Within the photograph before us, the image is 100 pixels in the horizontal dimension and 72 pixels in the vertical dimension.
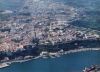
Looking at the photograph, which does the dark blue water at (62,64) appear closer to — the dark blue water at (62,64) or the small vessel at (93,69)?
the dark blue water at (62,64)

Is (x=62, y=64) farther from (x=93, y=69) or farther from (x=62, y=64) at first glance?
(x=93, y=69)

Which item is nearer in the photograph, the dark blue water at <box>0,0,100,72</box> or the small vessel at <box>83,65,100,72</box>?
the small vessel at <box>83,65,100,72</box>

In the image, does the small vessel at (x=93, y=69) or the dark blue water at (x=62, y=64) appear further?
the dark blue water at (x=62, y=64)

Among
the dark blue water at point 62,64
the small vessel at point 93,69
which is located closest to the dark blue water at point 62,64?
the dark blue water at point 62,64

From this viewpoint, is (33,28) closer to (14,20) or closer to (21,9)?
(14,20)

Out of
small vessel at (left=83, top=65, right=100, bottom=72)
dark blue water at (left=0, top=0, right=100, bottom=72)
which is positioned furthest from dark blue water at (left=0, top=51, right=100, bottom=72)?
small vessel at (left=83, top=65, right=100, bottom=72)

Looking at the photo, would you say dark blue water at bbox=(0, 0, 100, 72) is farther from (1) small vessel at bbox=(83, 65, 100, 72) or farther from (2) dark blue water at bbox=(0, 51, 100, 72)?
(1) small vessel at bbox=(83, 65, 100, 72)

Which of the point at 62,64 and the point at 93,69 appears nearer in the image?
the point at 93,69

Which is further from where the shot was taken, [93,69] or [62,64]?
[62,64]

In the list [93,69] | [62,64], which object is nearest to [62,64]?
[62,64]
